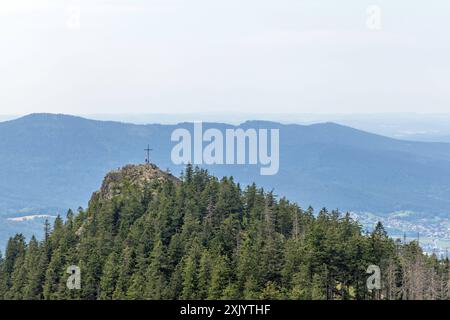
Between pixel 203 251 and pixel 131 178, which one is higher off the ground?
pixel 131 178

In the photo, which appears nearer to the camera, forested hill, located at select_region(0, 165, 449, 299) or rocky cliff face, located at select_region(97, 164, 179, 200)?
forested hill, located at select_region(0, 165, 449, 299)

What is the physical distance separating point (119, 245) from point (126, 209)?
8.44 m

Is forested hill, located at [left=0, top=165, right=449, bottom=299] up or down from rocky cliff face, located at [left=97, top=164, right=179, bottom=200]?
down

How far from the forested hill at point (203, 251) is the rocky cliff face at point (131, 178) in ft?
0.53

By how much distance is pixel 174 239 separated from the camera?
83.5m

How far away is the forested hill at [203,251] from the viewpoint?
219 feet

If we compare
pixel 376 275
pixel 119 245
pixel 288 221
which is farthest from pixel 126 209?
pixel 376 275

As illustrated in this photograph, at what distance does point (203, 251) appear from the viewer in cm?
7844

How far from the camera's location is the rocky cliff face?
4291 inches

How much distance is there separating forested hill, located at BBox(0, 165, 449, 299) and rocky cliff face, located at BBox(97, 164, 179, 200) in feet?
0.53

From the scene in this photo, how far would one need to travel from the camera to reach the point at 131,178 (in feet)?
366

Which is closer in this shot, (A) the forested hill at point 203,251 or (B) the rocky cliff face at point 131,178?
(A) the forested hill at point 203,251

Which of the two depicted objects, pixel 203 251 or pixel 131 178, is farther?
pixel 131 178

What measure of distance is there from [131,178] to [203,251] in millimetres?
35396
